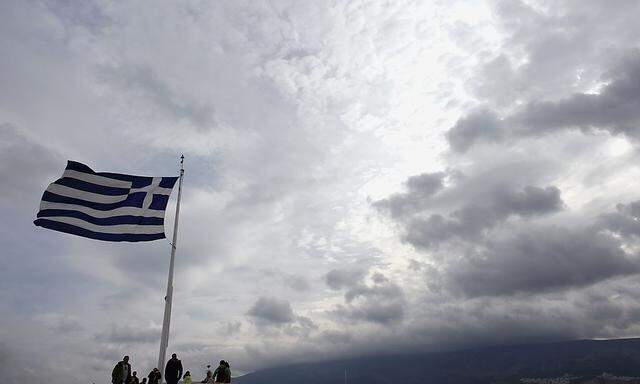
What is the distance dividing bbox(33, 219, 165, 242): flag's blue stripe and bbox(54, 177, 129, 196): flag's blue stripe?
213 cm

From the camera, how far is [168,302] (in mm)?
25750

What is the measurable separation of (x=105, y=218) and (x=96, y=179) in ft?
7.36

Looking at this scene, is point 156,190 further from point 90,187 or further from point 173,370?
point 173,370

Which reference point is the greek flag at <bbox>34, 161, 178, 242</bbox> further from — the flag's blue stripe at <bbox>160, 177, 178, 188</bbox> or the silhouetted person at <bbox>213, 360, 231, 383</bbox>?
the silhouetted person at <bbox>213, 360, 231, 383</bbox>

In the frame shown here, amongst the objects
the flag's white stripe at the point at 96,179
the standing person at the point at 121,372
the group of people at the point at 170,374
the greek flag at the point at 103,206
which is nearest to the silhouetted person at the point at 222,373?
the group of people at the point at 170,374

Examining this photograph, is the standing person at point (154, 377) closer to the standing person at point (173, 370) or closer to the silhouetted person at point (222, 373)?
the standing person at point (173, 370)

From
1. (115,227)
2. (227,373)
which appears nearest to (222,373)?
(227,373)

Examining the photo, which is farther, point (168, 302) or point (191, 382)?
point (191, 382)

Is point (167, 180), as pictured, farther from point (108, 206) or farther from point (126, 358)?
point (126, 358)

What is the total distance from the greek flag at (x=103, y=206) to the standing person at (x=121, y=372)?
900 centimetres

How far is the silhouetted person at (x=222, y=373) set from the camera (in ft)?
117

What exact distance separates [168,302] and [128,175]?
7.50 m

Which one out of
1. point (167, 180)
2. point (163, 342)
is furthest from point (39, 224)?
point (163, 342)

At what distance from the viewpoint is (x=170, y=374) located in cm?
3212
